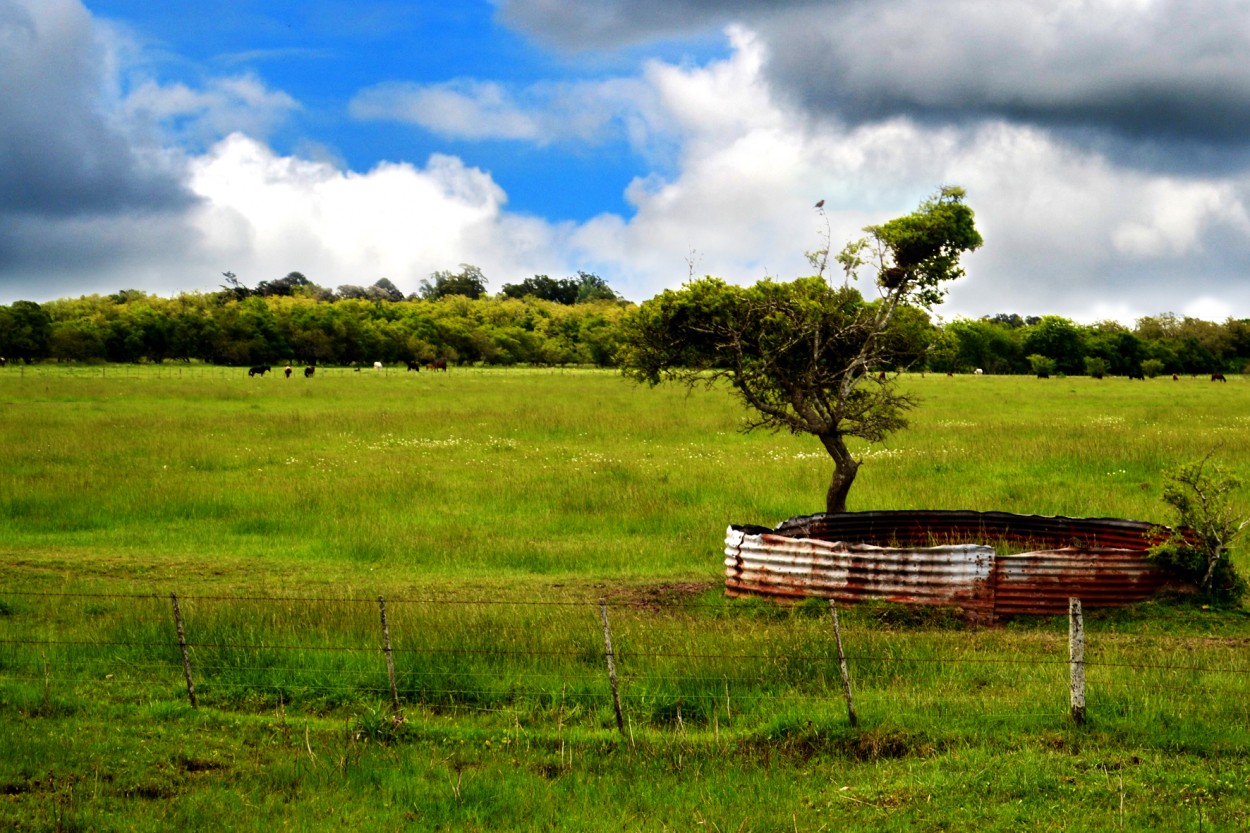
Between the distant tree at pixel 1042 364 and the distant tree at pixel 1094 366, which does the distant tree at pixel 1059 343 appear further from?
the distant tree at pixel 1094 366

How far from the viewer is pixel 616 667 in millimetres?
A: 12969

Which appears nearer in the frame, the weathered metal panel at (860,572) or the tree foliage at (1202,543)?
the weathered metal panel at (860,572)

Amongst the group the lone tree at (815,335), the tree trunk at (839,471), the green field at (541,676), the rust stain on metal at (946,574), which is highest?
the lone tree at (815,335)

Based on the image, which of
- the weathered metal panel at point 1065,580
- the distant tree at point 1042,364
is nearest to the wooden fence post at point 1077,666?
the weathered metal panel at point 1065,580

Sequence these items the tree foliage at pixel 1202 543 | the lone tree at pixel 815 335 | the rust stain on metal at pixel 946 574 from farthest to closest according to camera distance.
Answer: the lone tree at pixel 815 335, the tree foliage at pixel 1202 543, the rust stain on metal at pixel 946 574

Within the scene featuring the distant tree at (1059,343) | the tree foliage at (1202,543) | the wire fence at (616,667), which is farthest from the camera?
the distant tree at (1059,343)

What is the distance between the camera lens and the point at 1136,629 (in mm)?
15219

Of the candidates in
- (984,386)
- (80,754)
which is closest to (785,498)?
(80,754)

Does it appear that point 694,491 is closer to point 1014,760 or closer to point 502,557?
point 502,557

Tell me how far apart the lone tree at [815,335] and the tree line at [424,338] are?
7944cm

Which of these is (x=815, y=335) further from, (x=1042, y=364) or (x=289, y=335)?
(x=1042, y=364)

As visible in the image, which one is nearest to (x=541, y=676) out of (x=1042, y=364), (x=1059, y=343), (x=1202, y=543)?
(x=1202, y=543)

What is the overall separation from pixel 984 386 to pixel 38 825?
82.5 m

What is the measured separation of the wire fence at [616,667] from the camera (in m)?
11.2
